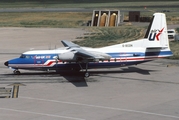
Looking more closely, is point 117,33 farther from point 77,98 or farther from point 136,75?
point 77,98

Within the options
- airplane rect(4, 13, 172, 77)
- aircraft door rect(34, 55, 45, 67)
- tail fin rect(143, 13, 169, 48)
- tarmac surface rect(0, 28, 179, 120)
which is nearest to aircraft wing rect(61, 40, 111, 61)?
airplane rect(4, 13, 172, 77)

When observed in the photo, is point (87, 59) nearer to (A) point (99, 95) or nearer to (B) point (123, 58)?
(B) point (123, 58)

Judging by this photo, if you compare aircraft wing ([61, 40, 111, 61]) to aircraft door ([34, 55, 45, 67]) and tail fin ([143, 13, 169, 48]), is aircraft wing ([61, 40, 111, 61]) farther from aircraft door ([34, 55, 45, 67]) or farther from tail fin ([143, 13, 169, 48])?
tail fin ([143, 13, 169, 48])

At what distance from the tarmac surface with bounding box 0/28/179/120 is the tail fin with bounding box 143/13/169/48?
2832mm

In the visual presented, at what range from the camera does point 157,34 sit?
4403cm

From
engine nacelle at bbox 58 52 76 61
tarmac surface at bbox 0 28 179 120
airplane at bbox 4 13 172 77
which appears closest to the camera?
tarmac surface at bbox 0 28 179 120

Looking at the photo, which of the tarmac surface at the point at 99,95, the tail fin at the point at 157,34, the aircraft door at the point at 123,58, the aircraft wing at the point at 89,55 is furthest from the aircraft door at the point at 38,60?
the tail fin at the point at 157,34

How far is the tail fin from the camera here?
4391 cm

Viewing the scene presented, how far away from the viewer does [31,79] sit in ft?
135

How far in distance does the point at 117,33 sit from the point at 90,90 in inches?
1844

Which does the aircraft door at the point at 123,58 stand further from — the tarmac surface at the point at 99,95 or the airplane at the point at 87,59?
the tarmac surface at the point at 99,95

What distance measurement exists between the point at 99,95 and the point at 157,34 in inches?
496

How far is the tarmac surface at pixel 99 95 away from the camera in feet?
94.0

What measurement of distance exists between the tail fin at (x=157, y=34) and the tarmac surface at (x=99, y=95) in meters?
2.83
